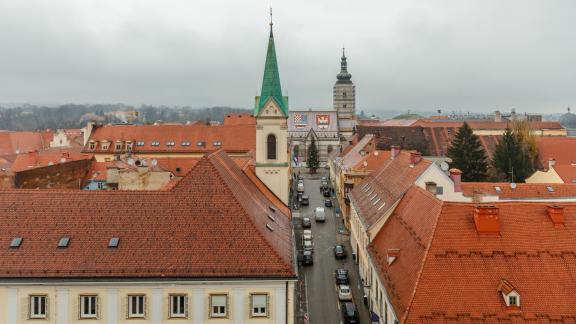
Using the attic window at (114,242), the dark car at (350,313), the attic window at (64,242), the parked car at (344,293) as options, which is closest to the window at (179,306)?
the attic window at (114,242)

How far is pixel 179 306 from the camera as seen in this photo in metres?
25.2

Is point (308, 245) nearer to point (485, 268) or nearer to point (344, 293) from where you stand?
point (344, 293)

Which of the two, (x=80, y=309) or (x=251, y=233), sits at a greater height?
(x=251, y=233)

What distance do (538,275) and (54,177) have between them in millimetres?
41559

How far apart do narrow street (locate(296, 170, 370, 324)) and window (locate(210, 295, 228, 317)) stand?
41.1ft

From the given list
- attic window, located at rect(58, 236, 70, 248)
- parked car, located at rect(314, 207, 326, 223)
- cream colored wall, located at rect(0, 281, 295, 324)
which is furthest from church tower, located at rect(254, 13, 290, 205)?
attic window, located at rect(58, 236, 70, 248)

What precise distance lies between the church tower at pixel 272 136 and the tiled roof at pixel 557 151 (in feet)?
172

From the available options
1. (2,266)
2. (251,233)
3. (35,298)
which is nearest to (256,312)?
(251,233)

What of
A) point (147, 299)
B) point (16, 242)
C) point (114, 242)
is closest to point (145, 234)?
point (114, 242)

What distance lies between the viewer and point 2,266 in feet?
81.3

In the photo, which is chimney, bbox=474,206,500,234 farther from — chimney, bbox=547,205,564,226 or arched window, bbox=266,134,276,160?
arched window, bbox=266,134,276,160

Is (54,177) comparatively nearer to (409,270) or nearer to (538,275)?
(409,270)

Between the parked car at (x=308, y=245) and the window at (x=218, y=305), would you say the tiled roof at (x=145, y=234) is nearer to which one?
the window at (x=218, y=305)

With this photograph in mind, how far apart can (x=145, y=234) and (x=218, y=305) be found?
16.3ft
